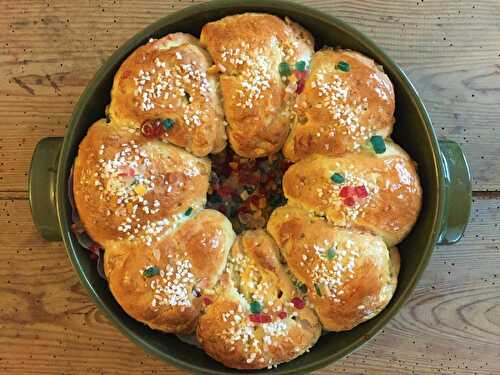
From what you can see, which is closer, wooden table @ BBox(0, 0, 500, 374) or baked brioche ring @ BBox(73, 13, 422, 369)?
baked brioche ring @ BBox(73, 13, 422, 369)

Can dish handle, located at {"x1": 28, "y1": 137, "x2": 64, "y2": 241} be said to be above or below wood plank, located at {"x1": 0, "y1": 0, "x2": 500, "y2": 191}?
below

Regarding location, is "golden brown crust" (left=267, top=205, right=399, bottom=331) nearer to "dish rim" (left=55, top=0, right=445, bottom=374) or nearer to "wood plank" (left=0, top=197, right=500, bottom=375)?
"dish rim" (left=55, top=0, right=445, bottom=374)

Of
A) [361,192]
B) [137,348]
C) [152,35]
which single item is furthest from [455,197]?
[137,348]

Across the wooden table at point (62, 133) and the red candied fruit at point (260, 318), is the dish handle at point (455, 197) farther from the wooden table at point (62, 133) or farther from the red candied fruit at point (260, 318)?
the red candied fruit at point (260, 318)

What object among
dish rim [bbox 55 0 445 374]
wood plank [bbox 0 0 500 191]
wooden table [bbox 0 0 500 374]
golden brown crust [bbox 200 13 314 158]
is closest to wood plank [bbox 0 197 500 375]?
wooden table [bbox 0 0 500 374]

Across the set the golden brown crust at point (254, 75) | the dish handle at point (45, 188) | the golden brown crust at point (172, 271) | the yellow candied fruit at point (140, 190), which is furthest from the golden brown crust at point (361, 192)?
the dish handle at point (45, 188)

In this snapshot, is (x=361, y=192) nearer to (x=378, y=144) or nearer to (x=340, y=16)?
(x=378, y=144)

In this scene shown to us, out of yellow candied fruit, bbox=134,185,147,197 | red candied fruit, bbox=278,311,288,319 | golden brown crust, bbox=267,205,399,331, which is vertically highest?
yellow candied fruit, bbox=134,185,147,197
